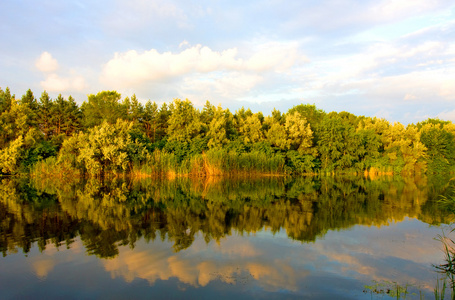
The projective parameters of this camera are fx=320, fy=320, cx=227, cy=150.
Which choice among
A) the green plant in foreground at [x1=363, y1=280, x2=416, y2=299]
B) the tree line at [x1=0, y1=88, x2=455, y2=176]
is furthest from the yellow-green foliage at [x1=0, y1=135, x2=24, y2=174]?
the green plant in foreground at [x1=363, y1=280, x2=416, y2=299]

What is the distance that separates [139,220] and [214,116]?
34.1 metres

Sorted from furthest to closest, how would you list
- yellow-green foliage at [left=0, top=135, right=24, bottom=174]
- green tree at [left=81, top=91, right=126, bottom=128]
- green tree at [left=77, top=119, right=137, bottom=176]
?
green tree at [left=81, top=91, right=126, bottom=128] < yellow-green foliage at [left=0, top=135, right=24, bottom=174] < green tree at [left=77, top=119, right=137, bottom=176]

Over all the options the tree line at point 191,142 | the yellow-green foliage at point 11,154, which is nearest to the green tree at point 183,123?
the tree line at point 191,142

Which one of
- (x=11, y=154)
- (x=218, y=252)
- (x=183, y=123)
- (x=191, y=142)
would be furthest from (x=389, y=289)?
(x=183, y=123)

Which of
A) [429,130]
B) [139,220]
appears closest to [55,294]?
[139,220]

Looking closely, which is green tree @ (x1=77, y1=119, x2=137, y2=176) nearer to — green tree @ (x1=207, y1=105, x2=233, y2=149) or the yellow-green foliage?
the yellow-green foliage

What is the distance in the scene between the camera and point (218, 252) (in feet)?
25.0

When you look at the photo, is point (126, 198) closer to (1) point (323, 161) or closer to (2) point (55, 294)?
(2) point (55, 294)

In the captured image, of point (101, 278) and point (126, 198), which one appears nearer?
point (101, 278)

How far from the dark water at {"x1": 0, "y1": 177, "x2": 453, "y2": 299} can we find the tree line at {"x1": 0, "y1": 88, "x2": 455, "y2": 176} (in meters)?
19.0

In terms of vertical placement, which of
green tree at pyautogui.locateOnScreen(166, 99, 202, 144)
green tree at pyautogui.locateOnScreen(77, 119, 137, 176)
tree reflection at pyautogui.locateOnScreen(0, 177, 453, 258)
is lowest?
tree reflection at pyautogui.locateOnScreen(0, 177, 453, 258)

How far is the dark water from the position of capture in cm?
562

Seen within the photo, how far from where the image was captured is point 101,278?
6.03 meters

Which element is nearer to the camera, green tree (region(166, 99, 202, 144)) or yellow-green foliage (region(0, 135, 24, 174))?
yellow-green foliage (region(0, 135, 24, 174))
